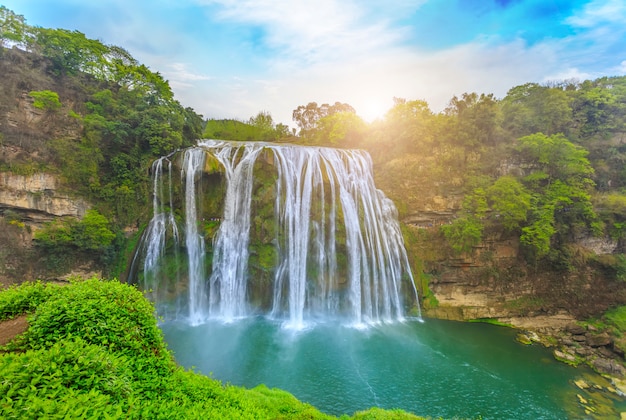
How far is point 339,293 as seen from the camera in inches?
595

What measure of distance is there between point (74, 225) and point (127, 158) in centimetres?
428

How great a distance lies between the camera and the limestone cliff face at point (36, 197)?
Result: 471 inches

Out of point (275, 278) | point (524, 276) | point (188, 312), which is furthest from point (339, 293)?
point (524, 276)

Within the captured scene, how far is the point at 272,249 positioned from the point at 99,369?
1168 centimetres

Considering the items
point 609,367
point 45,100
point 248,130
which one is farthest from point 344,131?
point 609,367

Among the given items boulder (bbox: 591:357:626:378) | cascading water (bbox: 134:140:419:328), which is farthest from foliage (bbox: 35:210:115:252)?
boulder (bbox: 591:357:626:378)

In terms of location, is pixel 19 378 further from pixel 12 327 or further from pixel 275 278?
pixel 275 278

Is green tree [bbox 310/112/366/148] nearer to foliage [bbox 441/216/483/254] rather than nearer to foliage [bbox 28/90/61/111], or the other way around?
foliage [bbox 441/216/483/254]

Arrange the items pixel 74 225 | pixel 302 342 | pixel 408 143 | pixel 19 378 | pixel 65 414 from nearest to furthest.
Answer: pixel 65 414 < pixel 19 378 < pixel 302 342 < pixel 74 225 < pixel 408 143

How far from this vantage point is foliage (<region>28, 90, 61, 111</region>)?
12.9 metres

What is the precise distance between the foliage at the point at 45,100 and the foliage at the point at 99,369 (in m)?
13.1

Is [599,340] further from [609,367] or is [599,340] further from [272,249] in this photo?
[272,249]

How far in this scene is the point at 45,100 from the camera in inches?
515

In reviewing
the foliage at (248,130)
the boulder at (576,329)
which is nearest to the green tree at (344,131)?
the foliage at (248,130)
